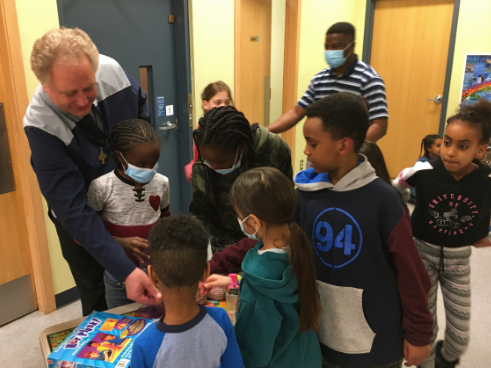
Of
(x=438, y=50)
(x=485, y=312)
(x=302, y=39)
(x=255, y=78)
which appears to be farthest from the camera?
(x=438, y=50)

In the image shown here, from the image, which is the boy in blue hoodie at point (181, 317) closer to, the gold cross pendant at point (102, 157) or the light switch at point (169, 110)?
the gold cross pendant at point (102, 157)

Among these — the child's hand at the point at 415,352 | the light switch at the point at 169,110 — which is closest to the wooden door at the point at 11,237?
the light switch at the point at 169,110

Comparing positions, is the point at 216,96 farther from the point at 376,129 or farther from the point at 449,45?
the point at 449,45

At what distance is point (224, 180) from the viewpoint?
1.51 metres

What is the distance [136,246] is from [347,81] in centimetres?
164

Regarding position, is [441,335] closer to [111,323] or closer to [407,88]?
[111,323]

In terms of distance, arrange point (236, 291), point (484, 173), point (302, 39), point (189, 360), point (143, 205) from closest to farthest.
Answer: point (189, 360)
point (236, 291)
point (143, 205)
point (484, 173)
point (302, 39)

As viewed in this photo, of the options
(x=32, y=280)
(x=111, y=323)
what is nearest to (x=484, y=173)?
(x=111, y=323)

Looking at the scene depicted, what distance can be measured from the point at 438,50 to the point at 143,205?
4.53 m

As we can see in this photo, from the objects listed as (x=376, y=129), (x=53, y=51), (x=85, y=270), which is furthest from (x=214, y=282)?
(x=376, y=129)

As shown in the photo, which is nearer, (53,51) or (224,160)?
(53,51)

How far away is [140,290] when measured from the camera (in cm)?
127

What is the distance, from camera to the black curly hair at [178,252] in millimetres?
920

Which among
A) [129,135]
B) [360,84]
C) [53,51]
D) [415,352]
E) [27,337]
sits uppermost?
[53,51]
